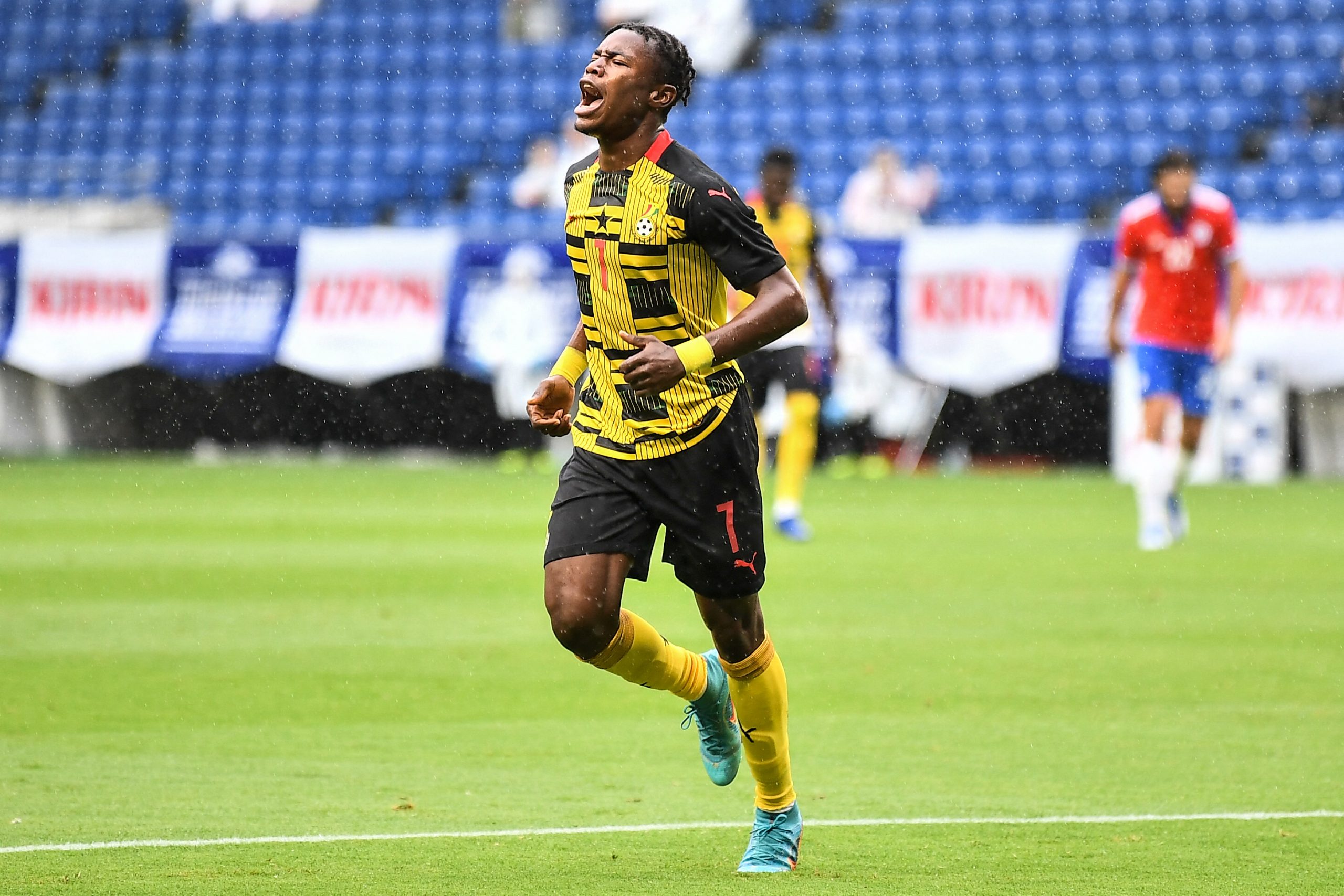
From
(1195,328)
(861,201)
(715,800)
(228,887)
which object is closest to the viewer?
(228,887)

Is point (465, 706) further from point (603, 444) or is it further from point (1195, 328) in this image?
point (1195, 328)

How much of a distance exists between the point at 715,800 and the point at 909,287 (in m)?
13.5

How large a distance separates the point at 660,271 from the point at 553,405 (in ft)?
1.55

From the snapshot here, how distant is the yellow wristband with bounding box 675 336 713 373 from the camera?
4770 millimetres

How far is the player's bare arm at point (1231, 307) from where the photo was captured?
12984 mm

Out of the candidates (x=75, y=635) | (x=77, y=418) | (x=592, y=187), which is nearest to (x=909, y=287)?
(x=77, y=418)

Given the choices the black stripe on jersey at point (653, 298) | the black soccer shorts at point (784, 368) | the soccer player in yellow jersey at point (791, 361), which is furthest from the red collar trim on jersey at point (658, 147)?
the black soccer shorts at point (784, 368)

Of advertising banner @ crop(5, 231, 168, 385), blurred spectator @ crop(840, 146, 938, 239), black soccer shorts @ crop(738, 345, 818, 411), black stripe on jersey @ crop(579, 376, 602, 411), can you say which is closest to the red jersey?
black soccer shorts @ crop(738, 345, 818, 411)

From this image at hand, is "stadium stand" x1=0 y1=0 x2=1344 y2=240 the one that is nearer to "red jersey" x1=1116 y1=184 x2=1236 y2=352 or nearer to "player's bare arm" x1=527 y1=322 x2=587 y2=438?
"red jersey" x1=1116 y1=184 x2=1236 y2=352

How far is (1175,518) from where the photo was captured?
13.4 m

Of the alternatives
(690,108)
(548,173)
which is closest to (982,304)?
(548,173)

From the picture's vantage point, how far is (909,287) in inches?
755

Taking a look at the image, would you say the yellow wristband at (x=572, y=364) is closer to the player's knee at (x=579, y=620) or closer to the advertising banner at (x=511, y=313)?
the player's knee at (x=579, y=620)

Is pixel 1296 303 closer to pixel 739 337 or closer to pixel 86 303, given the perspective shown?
pixel 86 303
